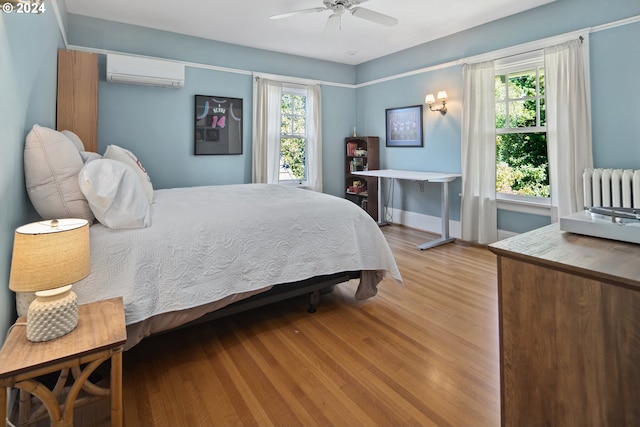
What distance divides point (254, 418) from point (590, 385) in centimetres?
128

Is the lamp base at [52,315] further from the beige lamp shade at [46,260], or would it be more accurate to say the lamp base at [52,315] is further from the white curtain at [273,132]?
the white curtain at [273,132]

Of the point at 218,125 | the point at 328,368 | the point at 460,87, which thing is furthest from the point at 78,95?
the point at 460,87

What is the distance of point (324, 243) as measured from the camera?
2.39 m

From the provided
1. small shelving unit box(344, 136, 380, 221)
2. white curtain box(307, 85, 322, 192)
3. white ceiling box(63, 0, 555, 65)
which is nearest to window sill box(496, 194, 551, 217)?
small shelving unit box(344, 136, 380, 221)

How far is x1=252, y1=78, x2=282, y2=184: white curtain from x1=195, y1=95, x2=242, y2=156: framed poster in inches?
9.8

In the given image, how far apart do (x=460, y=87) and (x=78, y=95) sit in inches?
172

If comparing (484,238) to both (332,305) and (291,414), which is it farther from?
(291,414)

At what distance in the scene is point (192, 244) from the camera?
1885 millimetres

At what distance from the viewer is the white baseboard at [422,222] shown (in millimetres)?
4680

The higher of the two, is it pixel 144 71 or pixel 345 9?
pixel 345 9

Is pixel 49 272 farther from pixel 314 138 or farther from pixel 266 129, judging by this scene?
pixel 314 138

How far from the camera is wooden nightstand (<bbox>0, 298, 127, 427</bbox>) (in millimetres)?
1047

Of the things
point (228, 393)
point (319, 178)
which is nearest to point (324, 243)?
point (228, 393)

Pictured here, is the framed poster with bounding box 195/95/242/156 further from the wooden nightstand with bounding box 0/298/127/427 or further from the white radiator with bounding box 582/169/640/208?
the white radiator with bounding box 582/169/640/208
